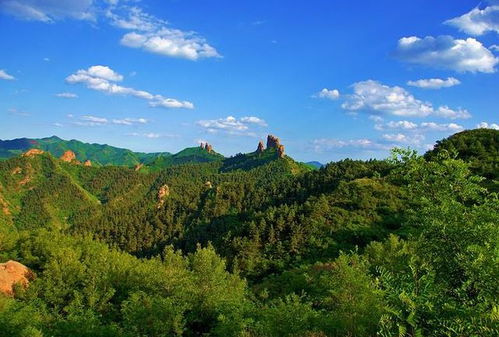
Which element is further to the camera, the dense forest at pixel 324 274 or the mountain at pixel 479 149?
the mountain at pixel 479 149

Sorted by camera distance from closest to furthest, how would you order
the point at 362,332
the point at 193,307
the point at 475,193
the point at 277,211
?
1. the point at 475,193
2. the point at 362,332
3. the point at 193,307
4. the point at 277,211

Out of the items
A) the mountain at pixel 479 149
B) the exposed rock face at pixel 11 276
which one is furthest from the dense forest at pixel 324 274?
the exposed rock face at pixel 11 276

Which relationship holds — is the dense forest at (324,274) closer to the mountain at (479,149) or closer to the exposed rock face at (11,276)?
the mountain at (479,149)

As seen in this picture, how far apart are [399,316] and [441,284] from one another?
11.6 ft

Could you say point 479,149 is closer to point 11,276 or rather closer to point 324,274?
point 324,274

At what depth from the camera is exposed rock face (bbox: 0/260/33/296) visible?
75.3m

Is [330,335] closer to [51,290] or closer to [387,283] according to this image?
[387,283]

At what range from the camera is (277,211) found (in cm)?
15900

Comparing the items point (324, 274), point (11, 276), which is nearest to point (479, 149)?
point (324, 274)

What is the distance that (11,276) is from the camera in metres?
78.5

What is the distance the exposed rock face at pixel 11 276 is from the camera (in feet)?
247

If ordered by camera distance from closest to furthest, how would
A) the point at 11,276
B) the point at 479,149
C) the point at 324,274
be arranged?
1. the point at 324,274
2. the point at 11,276
3. the point at 479,149

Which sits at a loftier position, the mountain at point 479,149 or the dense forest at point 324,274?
the mountain at point 479,149

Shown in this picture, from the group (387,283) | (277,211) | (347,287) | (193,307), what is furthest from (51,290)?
(277,211)
